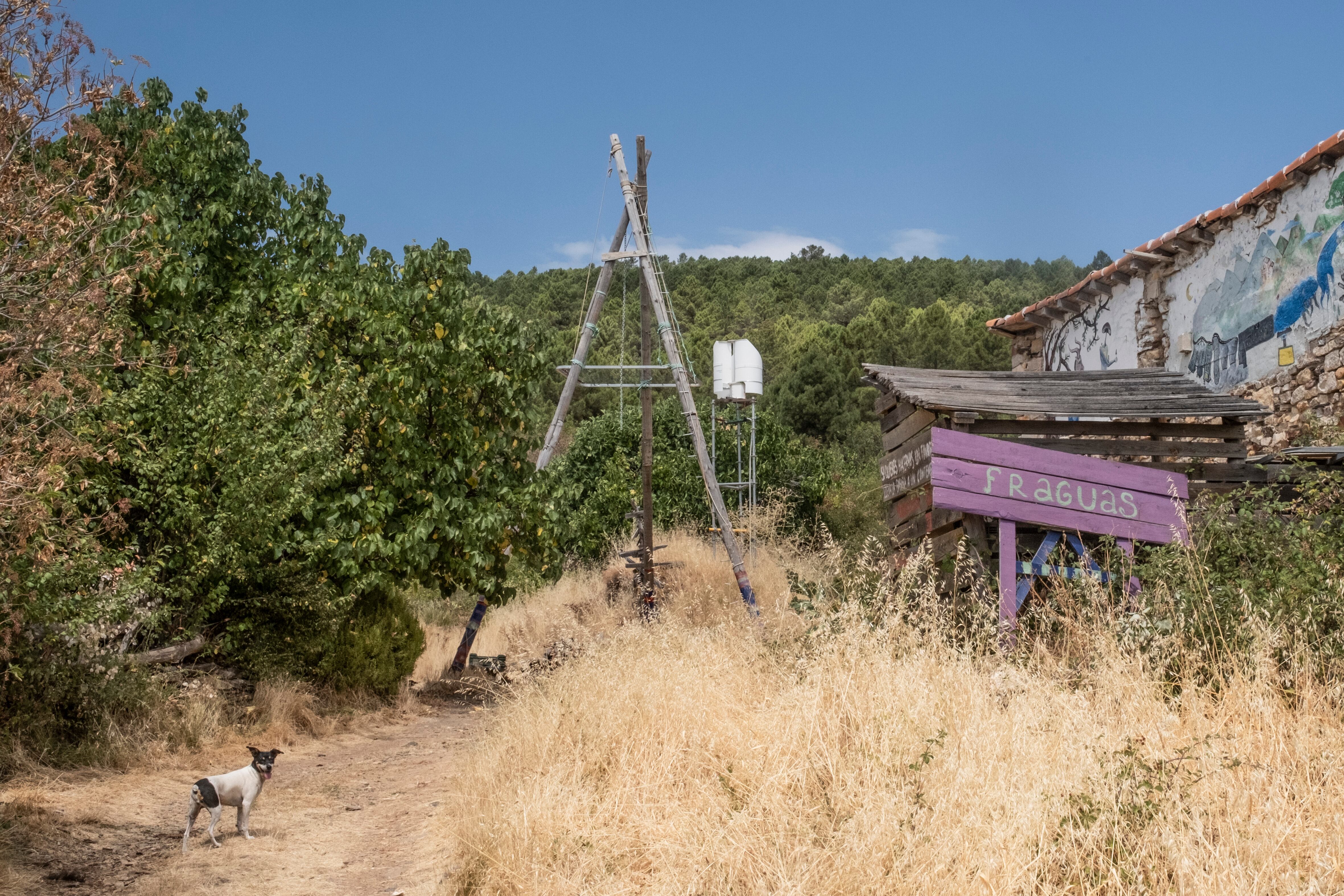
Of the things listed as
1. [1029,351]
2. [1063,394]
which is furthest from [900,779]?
[1029,351]

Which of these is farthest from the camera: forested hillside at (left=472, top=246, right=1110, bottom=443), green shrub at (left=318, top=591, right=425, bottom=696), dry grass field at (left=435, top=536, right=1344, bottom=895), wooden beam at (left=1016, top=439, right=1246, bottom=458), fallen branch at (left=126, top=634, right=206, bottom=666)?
forested hillside at (left=472, top=246, right=1110, bottom=443)

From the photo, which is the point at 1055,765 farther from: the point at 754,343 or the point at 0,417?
the point at 754,343

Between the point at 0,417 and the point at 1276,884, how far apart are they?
534 centimetres

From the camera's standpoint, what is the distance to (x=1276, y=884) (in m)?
3.47

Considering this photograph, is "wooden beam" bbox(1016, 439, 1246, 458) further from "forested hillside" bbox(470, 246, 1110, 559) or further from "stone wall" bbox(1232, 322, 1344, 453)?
"forested hillside" bbox(470, 246, 1110, 559)

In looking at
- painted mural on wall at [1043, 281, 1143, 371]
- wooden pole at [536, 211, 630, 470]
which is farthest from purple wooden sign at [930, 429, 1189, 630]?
painted mural on wall at [1043, 281, 1143, 371]

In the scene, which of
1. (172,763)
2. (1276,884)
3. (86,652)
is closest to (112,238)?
(86,652)

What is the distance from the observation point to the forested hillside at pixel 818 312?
27250 millimetres

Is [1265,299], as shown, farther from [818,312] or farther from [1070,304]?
[818,312]

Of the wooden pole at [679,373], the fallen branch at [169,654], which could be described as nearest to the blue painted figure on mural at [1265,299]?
the wooden pole at [679,373]

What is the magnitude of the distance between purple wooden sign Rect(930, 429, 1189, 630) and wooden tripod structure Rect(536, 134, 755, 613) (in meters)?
3.97

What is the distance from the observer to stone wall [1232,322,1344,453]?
35.1 ft

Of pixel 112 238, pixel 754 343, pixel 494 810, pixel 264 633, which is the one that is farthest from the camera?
pixel 754 343

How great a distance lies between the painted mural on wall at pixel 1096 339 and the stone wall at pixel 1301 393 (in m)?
2.40
